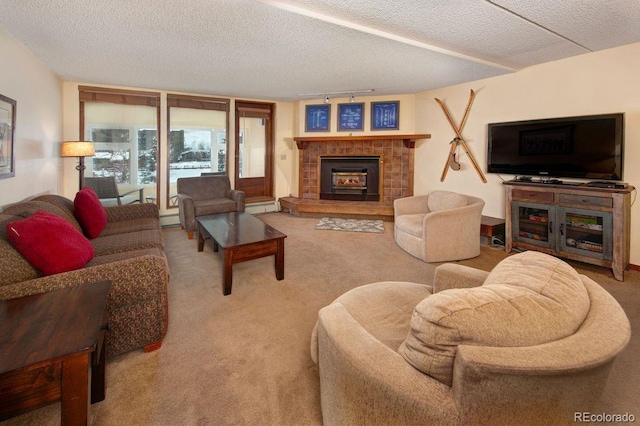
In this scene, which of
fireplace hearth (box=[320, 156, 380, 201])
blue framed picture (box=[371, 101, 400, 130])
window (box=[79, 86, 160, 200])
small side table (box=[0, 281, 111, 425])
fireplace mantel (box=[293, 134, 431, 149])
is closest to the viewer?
small side table (box=[0, 281, 111, 425])

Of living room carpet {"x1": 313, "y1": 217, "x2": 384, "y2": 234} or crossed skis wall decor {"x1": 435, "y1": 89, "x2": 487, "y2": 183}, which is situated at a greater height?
crossed skis wall decor {"x1": 435, "y1": 89, "x2": 487, "y2": 183}

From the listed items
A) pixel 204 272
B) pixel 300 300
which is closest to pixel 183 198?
pixel 204 272

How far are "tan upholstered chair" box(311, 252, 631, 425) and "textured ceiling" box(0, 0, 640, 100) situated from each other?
7.66 feet

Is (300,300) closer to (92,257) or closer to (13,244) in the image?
(92,257)

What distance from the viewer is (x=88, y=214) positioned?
3020mm

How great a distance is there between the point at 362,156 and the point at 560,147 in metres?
3.16

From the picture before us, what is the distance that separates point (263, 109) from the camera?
6453mm

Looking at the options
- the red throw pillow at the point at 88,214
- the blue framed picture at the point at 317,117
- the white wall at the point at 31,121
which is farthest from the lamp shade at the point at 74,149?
the blue framed picture at the point at 317,117

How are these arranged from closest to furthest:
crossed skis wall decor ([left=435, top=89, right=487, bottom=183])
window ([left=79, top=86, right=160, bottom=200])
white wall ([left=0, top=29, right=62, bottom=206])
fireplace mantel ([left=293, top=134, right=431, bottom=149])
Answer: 1. white wall ([left=0, top=29, right=62, bottom=206])
2. crossed skis wall decor ([left=435, top=89, right=487, bottom=183])
3. window ([left=79, top=86, right=160, bottom=200])
4. fireplace mantel ([left=293, top=134, right=431, bottom=149])

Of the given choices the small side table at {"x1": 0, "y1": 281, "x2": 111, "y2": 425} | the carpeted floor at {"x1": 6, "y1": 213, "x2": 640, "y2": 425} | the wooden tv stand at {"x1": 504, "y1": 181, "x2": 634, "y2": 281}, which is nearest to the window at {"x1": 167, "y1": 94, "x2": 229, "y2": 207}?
the carpeted floor at {"x1": 6, "y1": 213, "x2": 640, "y2": 425}

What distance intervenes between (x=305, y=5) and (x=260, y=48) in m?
1.06

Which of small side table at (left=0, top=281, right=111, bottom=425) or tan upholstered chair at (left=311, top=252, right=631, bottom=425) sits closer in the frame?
tan upholstered chair at (left=311, top=252, right=631, bottom=425)

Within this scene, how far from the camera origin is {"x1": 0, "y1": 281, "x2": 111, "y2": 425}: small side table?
1.07 meters

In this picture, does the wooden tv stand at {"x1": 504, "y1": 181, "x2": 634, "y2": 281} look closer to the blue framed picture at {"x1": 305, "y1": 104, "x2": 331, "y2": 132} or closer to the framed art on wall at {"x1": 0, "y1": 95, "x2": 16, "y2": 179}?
the blue framed picture at {"x1": 305, "y1": 104, "x2": 331, "y2": 132}
